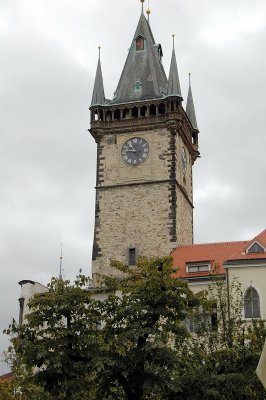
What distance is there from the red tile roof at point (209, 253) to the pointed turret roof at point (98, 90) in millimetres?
12554

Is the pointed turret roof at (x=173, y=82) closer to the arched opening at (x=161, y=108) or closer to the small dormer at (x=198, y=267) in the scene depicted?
the arched opening at (x=161, y=108)

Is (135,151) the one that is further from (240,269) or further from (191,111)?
(240,269)

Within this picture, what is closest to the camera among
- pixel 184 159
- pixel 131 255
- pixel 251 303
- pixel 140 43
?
pixel 251 303

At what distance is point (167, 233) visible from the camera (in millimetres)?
48094

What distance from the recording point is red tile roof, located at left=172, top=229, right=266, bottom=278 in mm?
42031

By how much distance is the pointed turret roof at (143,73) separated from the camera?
5222 centimetres

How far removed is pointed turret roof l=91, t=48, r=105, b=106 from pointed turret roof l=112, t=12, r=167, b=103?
3.28ft

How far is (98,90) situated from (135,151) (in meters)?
6.28

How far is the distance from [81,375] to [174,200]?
24.6 m

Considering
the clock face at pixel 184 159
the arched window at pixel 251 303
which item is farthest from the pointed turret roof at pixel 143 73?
the arched window at pixel 251 303

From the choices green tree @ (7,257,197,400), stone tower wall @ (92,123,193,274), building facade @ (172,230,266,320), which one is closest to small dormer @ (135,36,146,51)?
stone tower wall @ (92,123,193,274)

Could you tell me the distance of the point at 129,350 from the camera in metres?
24.7

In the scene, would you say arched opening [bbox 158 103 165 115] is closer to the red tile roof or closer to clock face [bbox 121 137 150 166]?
clock face [bbox 121 137 150 166]

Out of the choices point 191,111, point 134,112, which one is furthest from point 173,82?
point 191,111
